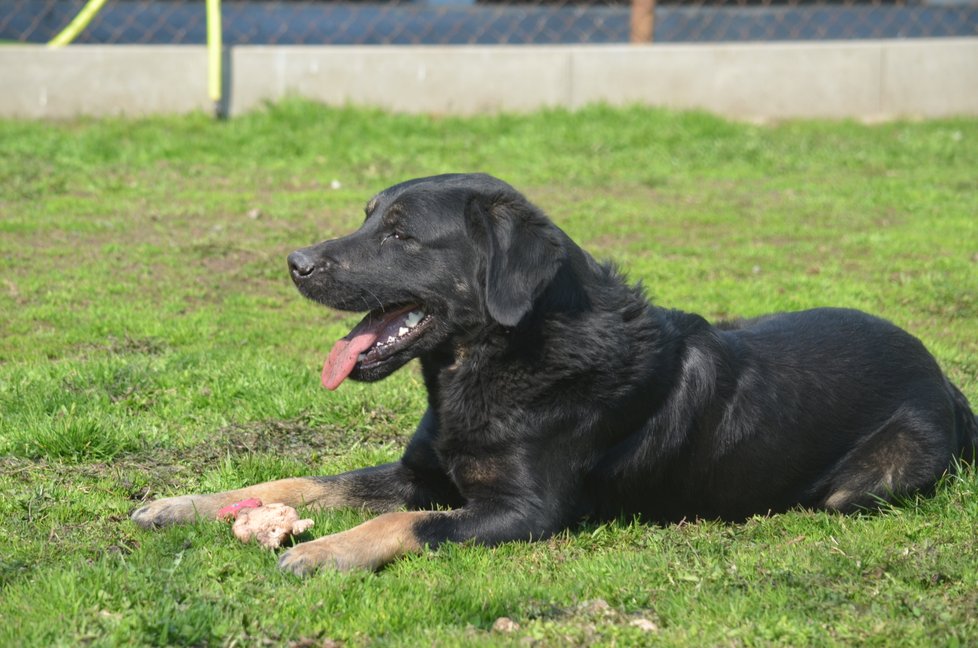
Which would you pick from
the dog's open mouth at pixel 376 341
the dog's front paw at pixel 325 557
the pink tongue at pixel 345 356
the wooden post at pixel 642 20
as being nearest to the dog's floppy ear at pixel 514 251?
the dog's open mouth at pixel 376 341

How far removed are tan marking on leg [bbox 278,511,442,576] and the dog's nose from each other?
1.13 m

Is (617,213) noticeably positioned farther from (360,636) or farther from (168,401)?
(360,636)

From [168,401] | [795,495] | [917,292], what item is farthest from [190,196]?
[795,495]

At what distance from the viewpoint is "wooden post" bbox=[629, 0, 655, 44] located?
14617 mm

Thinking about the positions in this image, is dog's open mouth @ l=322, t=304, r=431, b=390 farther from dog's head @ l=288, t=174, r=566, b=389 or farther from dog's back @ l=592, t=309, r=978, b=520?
dog's back @ l=592, t=309, r=978, b=520

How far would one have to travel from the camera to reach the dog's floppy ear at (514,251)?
4578 millimetres

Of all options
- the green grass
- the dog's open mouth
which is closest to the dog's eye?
the dog's open mouth

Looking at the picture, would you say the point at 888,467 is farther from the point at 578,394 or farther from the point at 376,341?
the point at 376,341

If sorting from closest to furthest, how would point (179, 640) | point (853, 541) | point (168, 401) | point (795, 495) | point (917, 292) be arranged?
point (179, 640) < point (853, 541) < point (795, 495) < point (168, 401) < point (917, 292)

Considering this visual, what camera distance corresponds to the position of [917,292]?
8.84 metres

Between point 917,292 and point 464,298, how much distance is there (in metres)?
5.18

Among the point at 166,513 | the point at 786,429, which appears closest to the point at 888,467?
the point at 786,429

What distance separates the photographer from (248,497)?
16.3ft

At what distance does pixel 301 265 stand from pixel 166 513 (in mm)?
1172
